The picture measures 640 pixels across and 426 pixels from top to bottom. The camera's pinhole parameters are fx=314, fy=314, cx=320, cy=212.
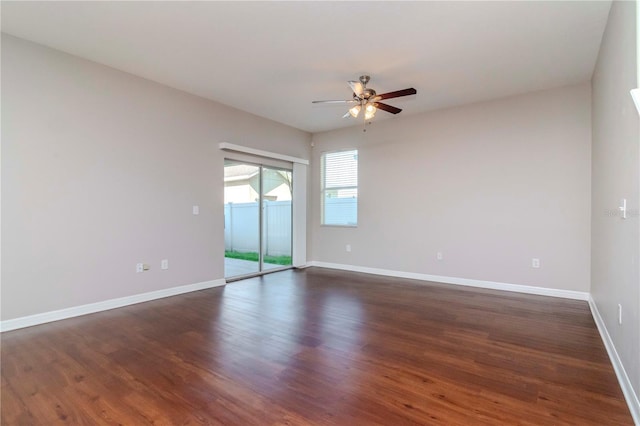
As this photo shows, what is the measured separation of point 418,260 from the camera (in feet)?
16.9

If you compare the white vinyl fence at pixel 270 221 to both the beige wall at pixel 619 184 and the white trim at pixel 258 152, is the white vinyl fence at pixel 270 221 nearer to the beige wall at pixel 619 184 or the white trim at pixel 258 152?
the white trim at pixel 258 152

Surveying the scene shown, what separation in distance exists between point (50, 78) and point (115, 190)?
1.25m

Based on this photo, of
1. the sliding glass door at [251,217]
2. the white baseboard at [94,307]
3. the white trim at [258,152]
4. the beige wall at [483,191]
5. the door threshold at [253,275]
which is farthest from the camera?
the sliding glass door at [251,217]

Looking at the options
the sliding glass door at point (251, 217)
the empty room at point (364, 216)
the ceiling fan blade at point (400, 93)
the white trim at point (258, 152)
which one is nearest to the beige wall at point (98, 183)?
the empty room at point (364, 216)

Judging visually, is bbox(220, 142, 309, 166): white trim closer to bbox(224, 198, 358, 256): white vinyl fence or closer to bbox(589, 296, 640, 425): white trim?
bbox(224, 198, 358, 256): white vinyl fence

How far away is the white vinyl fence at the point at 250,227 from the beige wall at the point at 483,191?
1.32 meters

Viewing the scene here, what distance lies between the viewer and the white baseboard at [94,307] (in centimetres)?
298

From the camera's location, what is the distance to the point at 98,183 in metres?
3.52

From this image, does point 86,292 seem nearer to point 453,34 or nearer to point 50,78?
point 50,78

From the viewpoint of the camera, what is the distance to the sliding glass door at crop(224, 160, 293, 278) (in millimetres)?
5238

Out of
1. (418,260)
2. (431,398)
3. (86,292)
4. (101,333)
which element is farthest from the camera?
(418,260)

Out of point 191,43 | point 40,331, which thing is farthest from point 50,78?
point 40,331

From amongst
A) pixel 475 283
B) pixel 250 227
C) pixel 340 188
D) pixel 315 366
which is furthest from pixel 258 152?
pixel 475 283

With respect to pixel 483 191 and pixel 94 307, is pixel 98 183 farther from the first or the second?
pixel 483 191
